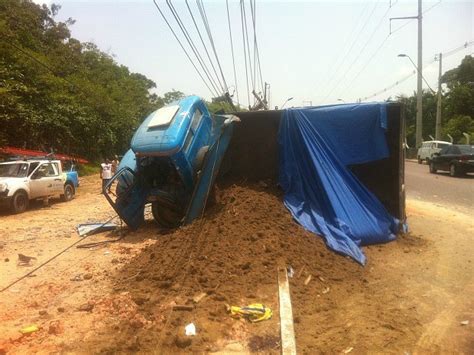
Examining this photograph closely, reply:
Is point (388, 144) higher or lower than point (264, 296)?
higher

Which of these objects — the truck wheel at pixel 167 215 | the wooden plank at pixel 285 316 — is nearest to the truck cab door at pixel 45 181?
the truck wheel at pixel 167 215

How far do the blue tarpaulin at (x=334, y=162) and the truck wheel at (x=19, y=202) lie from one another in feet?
28.4

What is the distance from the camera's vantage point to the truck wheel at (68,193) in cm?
1681

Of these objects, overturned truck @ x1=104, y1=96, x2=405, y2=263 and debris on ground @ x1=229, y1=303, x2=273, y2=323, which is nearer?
debris on ground @ x1=229, y1=303, x2=273, y2=323

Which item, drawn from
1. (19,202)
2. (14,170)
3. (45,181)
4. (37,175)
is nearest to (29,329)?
(19,202)

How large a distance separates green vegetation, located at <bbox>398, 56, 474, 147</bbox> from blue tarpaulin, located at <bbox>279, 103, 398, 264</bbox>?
1256 inches

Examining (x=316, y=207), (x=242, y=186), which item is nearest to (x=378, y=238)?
(x=316, y=207)

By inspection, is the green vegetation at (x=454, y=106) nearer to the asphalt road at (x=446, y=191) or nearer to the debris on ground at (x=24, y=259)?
the asphalt road at (x=446, y=191)

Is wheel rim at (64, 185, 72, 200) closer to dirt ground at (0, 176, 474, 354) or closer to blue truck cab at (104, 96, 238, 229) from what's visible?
blue truck cab at (104, 96, 238, 229)

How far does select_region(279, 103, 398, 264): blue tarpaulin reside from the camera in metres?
7.92

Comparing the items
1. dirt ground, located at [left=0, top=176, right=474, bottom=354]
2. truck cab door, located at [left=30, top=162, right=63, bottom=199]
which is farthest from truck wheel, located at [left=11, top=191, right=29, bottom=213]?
dirt ground, located at [left=0, top=176, right=474, bottom=354]

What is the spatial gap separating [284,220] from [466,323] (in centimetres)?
335

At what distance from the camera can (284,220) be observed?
24.7ft

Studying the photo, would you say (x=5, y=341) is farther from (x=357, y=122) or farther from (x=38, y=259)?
(x=357, y=122)
